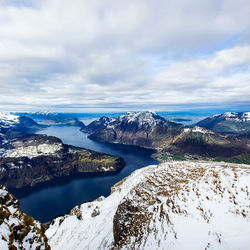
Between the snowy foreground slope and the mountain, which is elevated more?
the mountain

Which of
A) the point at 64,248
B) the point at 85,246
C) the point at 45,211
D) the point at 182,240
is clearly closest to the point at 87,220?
the point at 64,248

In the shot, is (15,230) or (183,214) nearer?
(15,230)

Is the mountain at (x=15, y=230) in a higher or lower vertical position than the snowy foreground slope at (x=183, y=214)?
higher

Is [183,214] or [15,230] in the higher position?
[15,230]

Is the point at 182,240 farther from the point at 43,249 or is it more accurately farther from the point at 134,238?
the point at 43,249

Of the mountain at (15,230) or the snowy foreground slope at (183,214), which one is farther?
the snowy foreground slope at (183,214)
